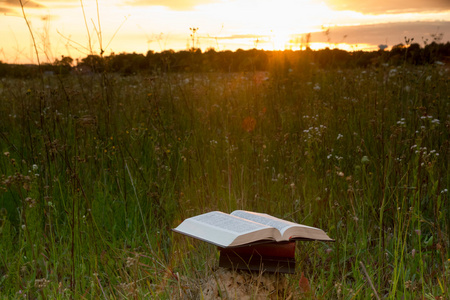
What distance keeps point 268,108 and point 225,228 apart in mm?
3881

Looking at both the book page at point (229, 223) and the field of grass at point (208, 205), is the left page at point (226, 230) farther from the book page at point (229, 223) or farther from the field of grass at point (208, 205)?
the field of grass at point (208, 205)

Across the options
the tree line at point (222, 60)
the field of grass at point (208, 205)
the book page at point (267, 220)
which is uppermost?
the tree line at point (222, 60)

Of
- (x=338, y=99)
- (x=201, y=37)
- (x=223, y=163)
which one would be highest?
(x=201, y=37)

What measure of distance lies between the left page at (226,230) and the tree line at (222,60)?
2.20m

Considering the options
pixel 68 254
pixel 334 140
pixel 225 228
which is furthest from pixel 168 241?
pixel 334 140

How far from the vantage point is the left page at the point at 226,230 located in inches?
67.2

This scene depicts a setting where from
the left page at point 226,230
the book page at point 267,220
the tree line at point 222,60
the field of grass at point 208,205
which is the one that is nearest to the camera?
the left page at point 226,230

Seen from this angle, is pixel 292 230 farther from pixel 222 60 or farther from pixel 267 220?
pixel 222 60

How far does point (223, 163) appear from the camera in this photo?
12.4 feet

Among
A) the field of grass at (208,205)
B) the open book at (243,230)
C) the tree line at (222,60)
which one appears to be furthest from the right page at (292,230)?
the tree line at (222,60)

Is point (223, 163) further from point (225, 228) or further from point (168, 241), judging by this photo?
point (225, 228)

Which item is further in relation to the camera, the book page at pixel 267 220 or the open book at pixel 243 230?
the book page at pixel 267 220

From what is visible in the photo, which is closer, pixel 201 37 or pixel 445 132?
pixel 445 132

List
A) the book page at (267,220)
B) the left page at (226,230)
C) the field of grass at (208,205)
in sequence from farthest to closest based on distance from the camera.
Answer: the field of grass at (208,205)
the book page at (267,220)
the left page at (226,230)
